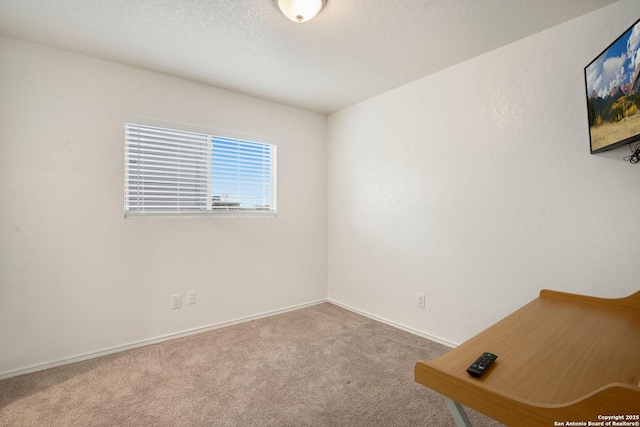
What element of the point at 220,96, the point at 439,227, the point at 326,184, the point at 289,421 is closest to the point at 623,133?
the point at 439,227

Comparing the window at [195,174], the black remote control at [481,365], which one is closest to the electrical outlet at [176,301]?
the window at [195,174]

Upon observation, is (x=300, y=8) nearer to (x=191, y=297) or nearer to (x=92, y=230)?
(x=92, y=230)

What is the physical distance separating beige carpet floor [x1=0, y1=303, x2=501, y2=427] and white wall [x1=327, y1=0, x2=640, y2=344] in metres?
0.62

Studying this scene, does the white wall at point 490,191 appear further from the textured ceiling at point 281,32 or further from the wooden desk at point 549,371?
the wooden desk at point 549,371

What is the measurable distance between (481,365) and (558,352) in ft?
1.19

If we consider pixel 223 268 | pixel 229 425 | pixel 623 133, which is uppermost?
pixel 623 133

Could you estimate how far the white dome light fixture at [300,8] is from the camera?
171 centimetres

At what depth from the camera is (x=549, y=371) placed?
0.92m

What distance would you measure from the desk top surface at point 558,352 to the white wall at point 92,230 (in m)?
2.53

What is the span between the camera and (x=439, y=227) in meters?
2.66

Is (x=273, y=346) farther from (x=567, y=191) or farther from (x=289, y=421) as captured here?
(x=567, y=191)

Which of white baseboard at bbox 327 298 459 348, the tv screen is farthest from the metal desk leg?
white baseboard at bbox 327 298 459 348

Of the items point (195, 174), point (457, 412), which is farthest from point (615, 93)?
point (195, 174)

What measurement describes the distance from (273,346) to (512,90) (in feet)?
9.23
